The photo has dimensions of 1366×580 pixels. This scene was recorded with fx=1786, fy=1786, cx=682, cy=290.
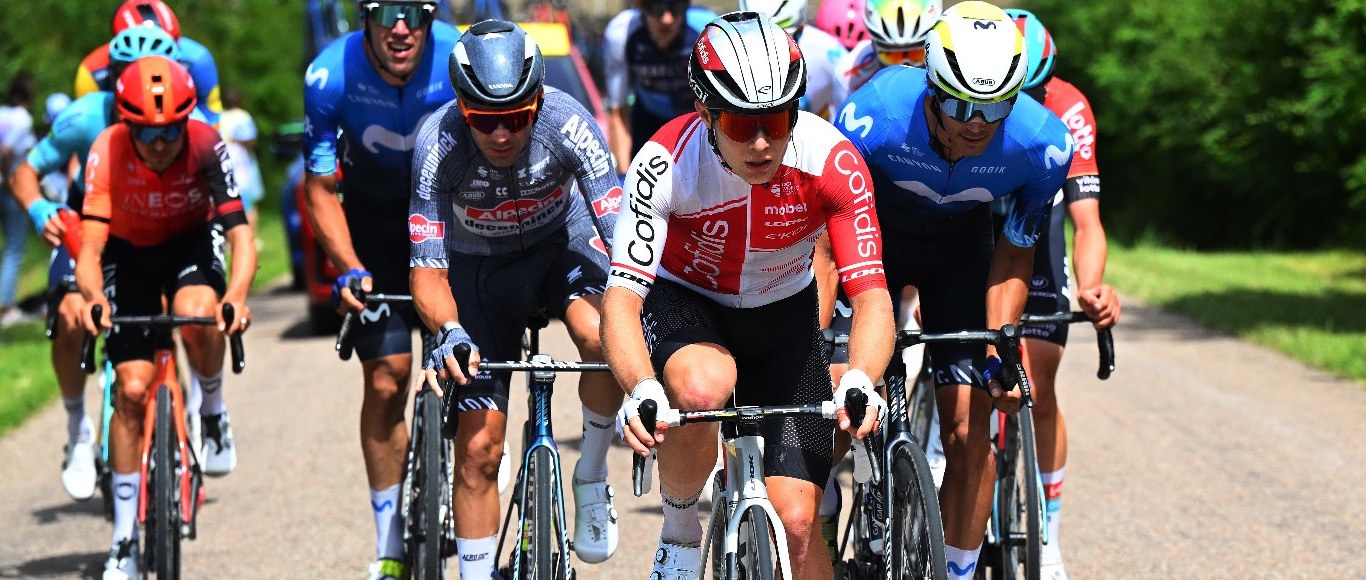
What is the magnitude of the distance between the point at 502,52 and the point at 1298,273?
49.4 feet

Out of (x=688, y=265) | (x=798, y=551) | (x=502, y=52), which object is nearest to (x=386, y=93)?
(x=502, y=52)

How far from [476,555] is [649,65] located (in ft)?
14.8

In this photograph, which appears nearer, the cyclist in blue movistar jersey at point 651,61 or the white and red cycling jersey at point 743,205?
the white and red cycling jersey at point 743,205

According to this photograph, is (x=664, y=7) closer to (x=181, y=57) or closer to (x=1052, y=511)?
(x=181, y=57)

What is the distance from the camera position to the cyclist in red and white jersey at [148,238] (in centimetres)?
679

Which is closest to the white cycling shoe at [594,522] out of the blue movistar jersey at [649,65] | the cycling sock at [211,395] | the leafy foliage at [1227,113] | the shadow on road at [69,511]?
the cycling sock at [211,395]

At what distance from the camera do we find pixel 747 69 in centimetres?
462

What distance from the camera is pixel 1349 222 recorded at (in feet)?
68.1

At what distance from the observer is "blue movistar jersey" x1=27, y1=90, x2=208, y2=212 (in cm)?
813

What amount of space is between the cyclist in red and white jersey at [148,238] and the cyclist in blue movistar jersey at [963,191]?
2561 millimetres

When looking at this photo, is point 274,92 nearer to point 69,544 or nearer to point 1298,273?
point 1298,273

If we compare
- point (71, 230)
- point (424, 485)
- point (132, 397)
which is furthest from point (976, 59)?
point (71, 230)

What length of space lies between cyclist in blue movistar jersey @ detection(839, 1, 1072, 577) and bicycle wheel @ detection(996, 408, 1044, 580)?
155 millimetres

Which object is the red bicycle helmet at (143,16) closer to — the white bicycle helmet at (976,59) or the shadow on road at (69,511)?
the shadow on road at (69,511)
